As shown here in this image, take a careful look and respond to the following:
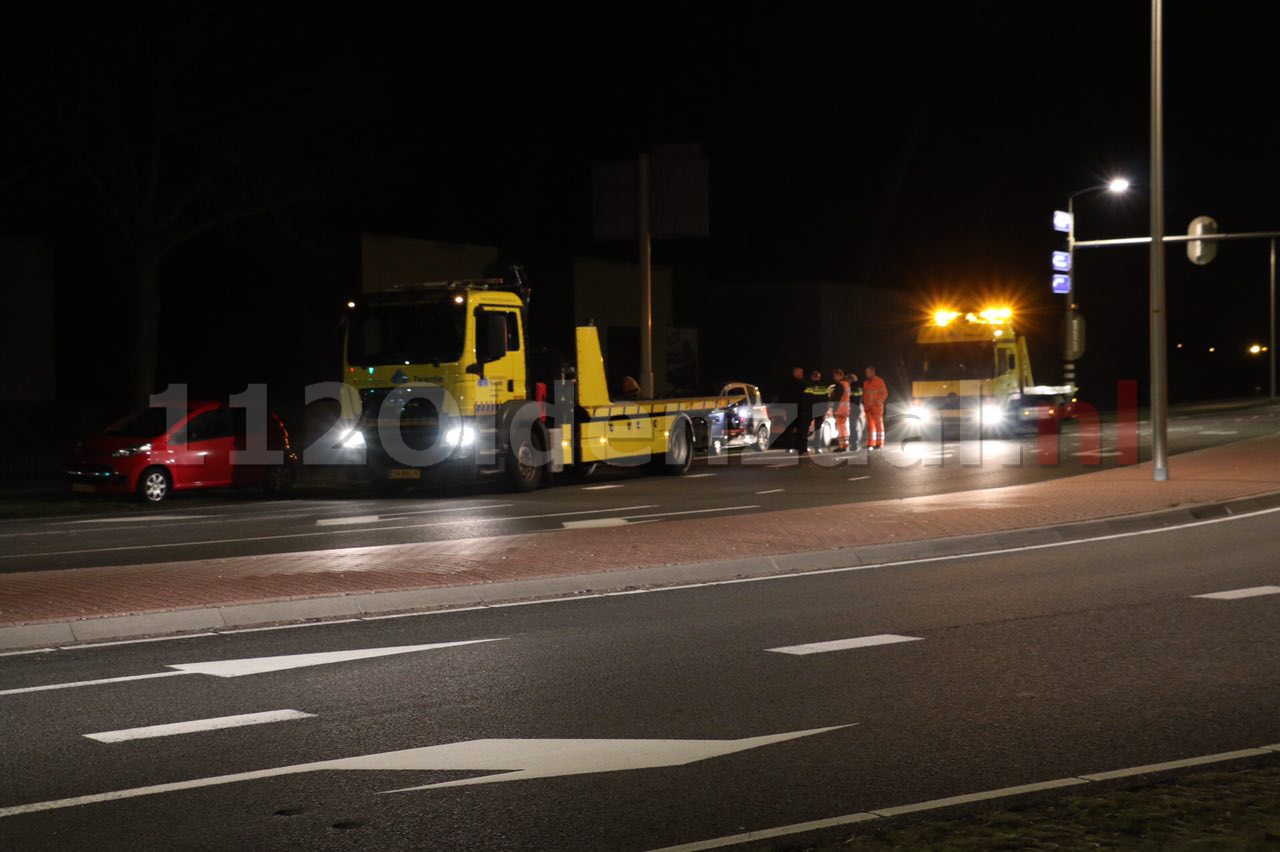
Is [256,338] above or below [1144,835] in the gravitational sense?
above

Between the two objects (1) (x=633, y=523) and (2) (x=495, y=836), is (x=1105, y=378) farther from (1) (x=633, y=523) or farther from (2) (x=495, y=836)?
(2) (x=495, y=836)

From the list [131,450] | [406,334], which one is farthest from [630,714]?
[131,450]

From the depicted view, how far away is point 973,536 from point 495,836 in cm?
1082

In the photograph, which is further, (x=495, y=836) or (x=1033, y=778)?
(x=1033, y=778)

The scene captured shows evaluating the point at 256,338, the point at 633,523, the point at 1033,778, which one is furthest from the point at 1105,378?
the point at 1033,778

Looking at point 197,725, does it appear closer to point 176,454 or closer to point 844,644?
point 844,644

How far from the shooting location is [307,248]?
3281 centimetres

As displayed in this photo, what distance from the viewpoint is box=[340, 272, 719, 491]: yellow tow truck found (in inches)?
904

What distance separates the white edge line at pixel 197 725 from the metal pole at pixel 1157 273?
672 inches

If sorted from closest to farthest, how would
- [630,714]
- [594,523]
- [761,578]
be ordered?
[630,714] < [761,578] < [594,523]

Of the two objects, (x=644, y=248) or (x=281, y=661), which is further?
(x=644, y=248)

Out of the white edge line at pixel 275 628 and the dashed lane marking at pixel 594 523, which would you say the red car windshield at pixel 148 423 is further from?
the white edge line at pixel 275 628

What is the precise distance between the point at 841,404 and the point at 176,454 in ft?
46.8

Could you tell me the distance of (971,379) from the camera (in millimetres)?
39656
